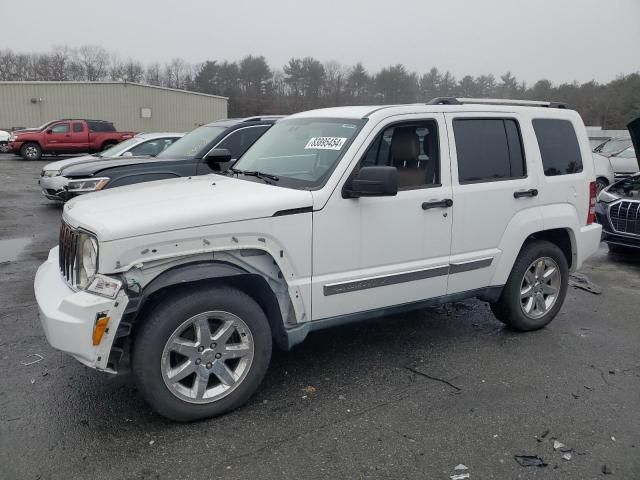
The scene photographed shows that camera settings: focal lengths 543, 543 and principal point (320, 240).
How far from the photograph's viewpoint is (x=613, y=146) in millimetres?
17016

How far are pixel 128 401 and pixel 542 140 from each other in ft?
13.1

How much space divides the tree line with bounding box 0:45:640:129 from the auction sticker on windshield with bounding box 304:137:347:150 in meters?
21.5

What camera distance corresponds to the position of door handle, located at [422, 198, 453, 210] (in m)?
4.05

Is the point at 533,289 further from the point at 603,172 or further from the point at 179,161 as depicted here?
the point at 603,172

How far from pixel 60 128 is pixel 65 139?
0.55 m

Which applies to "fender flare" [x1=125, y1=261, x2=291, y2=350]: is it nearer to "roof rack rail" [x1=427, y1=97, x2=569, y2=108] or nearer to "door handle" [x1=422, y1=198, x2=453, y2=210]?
"door handle" [x1=422, y1=198, x2=453, y2=210]

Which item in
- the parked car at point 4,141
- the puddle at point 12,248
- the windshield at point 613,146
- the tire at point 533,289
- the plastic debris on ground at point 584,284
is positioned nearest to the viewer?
the tire at point 533,289

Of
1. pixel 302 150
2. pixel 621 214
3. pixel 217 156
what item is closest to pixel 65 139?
pixel 217 156

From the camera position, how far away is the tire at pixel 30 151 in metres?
23.7

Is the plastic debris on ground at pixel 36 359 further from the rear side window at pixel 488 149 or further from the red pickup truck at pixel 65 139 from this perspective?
the red pickup truck at pixel 65 139

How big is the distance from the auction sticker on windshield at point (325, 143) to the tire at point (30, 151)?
76.5ft

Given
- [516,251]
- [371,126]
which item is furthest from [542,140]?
[371,126]

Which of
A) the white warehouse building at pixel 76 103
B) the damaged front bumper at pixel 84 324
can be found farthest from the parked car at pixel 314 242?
the white warehouse building at pixel 76 103

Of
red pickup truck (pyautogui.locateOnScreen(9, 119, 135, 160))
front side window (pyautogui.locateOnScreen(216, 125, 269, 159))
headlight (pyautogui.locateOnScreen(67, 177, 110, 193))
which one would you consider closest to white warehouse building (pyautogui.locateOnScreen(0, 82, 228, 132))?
red pickup truck (pyautogui.locateOnScreen(9, 119, 135, 160))
